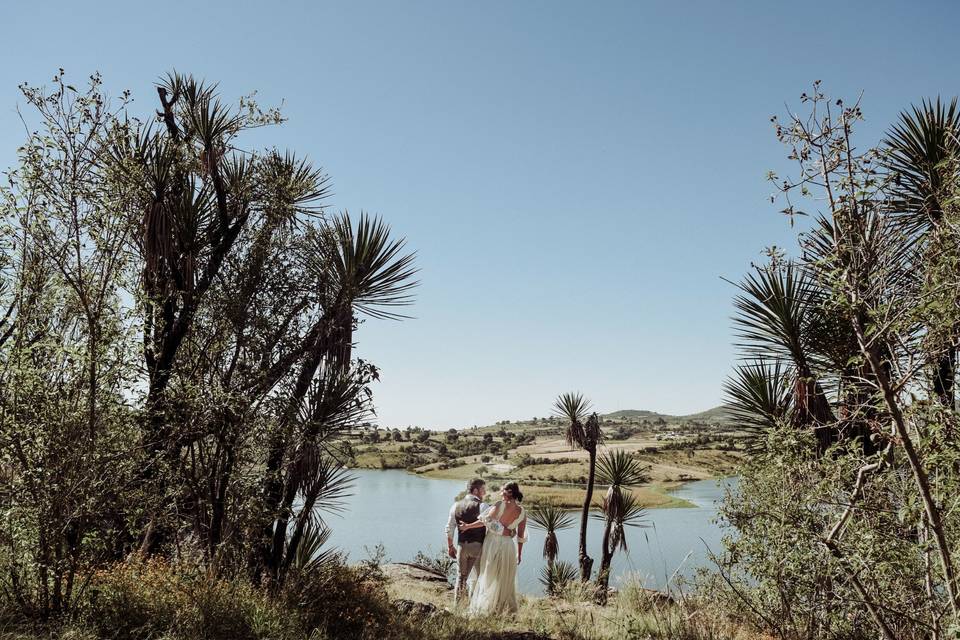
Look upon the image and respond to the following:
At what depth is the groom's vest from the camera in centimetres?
912

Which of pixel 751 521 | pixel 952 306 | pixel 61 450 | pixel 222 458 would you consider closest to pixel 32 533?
pixel 61 450

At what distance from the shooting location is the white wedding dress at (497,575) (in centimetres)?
817

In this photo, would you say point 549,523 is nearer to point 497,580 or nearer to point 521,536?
point 521,536

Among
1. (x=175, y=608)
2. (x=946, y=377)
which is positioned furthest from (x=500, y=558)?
(x=946, y=377)

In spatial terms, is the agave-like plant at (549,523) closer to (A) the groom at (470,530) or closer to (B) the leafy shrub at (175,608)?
(A) the groom at (470,530)

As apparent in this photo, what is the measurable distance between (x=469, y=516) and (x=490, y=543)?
0.79 m

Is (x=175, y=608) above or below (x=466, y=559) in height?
above

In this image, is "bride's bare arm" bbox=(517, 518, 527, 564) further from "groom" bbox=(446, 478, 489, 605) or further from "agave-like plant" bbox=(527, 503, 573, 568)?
"agave-like plant" bbox=(527, 503, 573, 568)

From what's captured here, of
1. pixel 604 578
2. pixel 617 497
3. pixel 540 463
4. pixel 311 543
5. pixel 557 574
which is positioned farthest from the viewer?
pixel 540 463

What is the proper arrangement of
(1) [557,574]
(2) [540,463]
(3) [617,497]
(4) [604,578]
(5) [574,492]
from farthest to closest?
(2) [540,463] → (5) [574,492] → (3) [617,497] → (1) [557,574] → (4) [604,578]

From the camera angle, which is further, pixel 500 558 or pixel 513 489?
pixel 513 489

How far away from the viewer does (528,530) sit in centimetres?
2400

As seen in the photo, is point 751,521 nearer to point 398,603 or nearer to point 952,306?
point 952,306

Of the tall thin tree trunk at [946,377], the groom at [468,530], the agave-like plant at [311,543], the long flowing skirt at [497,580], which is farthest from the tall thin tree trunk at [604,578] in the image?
the tall thin tree trunk at [946,377]
